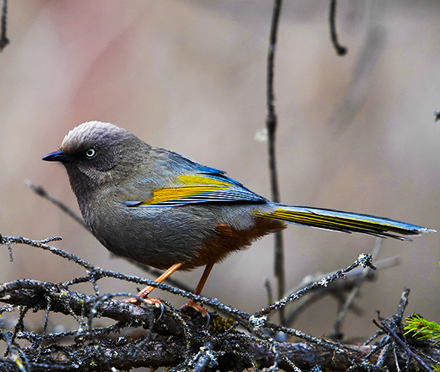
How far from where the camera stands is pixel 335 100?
5.84 metres

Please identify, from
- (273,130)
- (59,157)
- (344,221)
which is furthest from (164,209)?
(344,221)

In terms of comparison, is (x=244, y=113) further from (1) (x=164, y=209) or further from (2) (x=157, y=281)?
(2) (x=157, y=281)

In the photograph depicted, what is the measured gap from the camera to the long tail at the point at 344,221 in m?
2.78

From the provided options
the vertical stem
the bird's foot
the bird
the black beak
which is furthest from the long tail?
the black beak

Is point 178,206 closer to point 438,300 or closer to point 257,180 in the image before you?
point 257,180

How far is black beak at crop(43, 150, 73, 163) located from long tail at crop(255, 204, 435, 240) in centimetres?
152

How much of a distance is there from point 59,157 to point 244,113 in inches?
118

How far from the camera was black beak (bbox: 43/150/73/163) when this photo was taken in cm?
340

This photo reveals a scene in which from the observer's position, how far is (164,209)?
3.30m

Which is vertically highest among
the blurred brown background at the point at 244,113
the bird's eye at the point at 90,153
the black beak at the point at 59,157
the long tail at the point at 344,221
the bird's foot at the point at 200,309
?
the blurred brown background at the point at 244,113

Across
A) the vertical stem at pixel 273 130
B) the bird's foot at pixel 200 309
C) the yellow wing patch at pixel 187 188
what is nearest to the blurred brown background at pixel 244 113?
the vertical stem at pixel 273 130

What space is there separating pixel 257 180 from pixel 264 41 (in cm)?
200

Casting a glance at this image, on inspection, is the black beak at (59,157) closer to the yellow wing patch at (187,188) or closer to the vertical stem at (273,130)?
the yellow wing patch at (187,188)

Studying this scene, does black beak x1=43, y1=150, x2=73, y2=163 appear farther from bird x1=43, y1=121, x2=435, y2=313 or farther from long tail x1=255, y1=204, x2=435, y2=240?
long tail x1=255, y1=204, x2=435, y2=240
